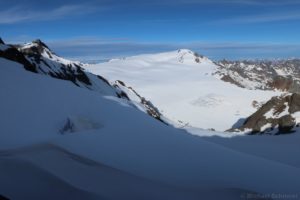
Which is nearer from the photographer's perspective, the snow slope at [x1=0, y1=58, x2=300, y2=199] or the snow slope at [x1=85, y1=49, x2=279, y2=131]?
the snow slope at [x1=0, y1=58, x2=300, y2=199]

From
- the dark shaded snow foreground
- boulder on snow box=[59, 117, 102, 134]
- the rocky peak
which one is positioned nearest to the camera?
the dark shaded snow foreground

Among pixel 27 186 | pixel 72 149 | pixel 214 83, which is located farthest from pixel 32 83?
pixel 214 83

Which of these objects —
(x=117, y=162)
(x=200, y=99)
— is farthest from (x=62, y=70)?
(x=200, y=99)

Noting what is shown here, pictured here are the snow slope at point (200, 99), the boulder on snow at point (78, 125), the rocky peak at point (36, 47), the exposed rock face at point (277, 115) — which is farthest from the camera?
the snow slope at point (200, 99)

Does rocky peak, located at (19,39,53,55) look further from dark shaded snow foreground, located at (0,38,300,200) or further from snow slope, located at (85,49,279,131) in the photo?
dark shaded snow foreground, located at (0,38,300,200)

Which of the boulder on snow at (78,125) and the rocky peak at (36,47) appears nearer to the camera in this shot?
the boulder on snow at (78,125)

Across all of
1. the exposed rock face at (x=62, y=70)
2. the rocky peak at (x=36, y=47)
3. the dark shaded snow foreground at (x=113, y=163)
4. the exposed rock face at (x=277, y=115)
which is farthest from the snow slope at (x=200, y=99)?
the dark shaded snow foreground at (x=113, y=163)

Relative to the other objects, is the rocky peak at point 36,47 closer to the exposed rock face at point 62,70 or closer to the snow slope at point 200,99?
the exposed rock face at point 62,70

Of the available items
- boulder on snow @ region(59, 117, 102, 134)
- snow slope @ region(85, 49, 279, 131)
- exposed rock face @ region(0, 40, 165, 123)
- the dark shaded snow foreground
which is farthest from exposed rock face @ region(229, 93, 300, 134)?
the dark shaded snow foreground
